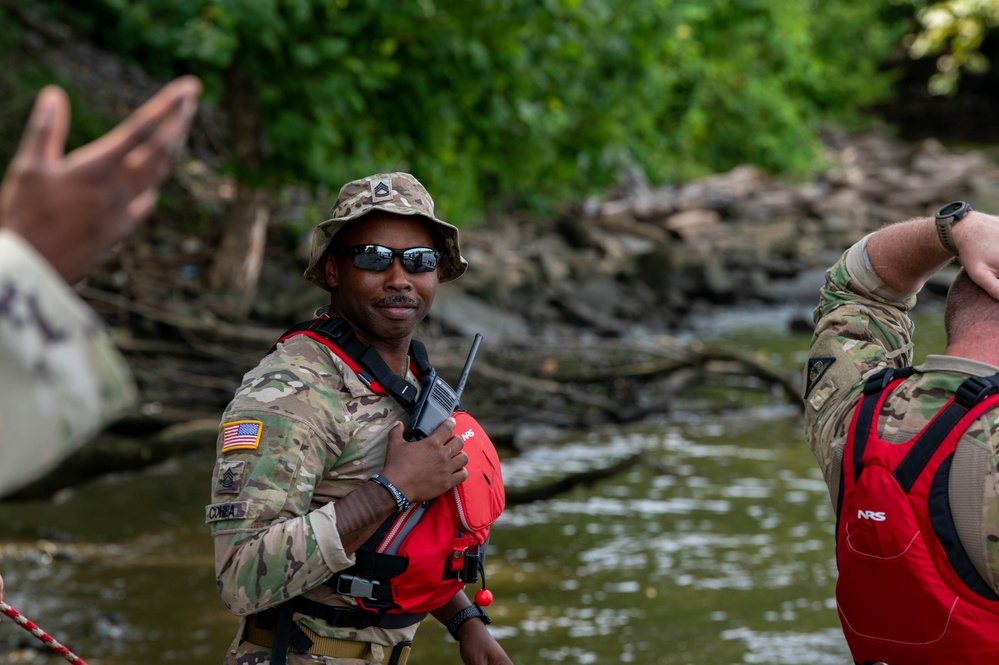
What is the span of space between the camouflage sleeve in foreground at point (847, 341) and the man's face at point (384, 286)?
3.39ft

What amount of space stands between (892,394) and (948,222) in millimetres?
497

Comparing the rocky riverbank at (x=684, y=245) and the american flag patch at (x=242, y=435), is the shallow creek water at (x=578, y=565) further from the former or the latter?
the rocky riverbank at (x=684, y=245)

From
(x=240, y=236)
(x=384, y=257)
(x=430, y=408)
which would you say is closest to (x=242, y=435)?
(x=430, y=408)

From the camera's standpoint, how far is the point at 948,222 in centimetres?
306

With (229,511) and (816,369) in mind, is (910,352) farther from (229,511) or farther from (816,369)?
(229,511)

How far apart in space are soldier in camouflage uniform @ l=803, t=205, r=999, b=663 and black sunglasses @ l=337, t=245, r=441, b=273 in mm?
1065

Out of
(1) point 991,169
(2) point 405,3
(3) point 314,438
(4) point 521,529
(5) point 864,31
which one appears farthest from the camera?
(5) point 864,31

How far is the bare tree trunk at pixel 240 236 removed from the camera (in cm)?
1177

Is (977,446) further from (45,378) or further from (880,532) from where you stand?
(45,378)

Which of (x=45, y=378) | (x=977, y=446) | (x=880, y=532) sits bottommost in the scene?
(x=880, y=532)

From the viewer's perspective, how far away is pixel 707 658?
6984mm

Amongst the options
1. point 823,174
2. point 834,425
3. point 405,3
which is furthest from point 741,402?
point 823,174

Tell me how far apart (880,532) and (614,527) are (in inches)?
268

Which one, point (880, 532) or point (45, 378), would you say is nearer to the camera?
point (45, 378)
